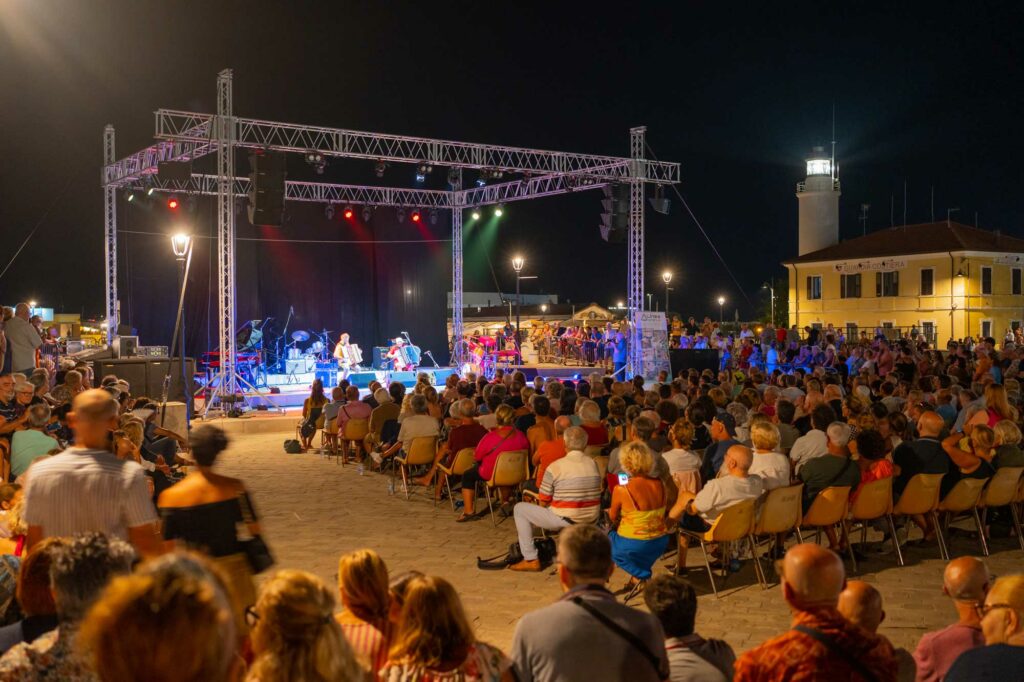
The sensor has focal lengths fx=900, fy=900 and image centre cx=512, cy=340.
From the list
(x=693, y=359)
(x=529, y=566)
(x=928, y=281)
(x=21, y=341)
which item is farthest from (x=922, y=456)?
(x=928, y=281)

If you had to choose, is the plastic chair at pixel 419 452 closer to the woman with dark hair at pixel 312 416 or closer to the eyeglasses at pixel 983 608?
the woman with dark hair at pixel 312 416

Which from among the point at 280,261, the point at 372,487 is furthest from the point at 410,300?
the point at 372,487

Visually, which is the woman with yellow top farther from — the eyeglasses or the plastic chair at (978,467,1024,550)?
the plastic chair at (978,467,1024,550)

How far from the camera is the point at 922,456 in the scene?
675 centimetres

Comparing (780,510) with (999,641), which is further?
(780,510)

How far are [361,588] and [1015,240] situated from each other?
45.4 meters

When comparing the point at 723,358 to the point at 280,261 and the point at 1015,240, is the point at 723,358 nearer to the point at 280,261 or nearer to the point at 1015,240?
the point at 280,261

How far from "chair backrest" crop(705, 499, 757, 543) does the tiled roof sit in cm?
3670

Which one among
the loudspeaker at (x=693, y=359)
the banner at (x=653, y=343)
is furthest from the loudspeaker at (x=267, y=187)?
the loudspeaker at (x=693, y=359)

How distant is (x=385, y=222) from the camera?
2494 cm

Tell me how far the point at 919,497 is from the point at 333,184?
60.9 ft

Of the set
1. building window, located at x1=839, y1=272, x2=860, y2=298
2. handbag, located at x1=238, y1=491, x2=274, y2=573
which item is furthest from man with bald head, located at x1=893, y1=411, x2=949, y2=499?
building window, located at x1=839, y1=272, x2=860, y2=298

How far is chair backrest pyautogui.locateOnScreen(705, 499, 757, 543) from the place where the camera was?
5.84m

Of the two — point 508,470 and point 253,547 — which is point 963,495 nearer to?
point 508,470
